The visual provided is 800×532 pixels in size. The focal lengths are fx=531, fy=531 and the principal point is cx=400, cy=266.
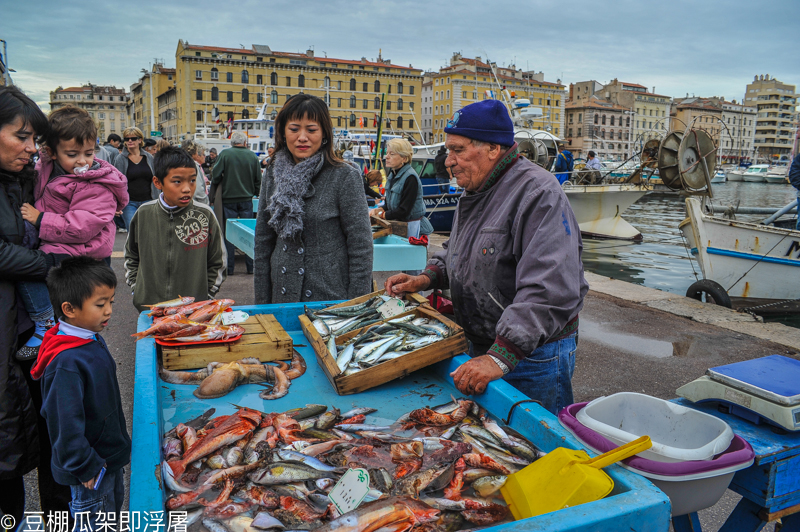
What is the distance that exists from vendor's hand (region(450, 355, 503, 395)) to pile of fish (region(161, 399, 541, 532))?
11 centimetres

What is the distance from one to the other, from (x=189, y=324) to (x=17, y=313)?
73 centimetres

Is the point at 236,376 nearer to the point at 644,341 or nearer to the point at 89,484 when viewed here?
the point at 89,484

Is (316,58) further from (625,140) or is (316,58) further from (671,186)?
(671,186)

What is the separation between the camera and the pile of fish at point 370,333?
2.40 meters

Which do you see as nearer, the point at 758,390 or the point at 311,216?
the point at 758,390

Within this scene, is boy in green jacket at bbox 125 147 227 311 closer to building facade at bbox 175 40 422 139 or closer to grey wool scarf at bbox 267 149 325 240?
grey wool scarf at bbox 267 149 325 240

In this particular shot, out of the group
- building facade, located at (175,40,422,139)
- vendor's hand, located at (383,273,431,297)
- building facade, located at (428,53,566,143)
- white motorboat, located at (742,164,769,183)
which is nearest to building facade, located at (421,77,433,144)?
building facade, located at (428,53,566,143)

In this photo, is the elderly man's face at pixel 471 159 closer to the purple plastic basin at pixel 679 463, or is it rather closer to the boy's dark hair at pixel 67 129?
the purple plastic basin at pixel 679 463

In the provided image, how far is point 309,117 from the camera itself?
128 inches

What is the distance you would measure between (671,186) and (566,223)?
8801mm

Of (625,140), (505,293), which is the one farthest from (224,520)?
(625,140)

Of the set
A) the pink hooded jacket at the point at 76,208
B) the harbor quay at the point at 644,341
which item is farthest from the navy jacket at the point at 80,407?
the harbor quay at the point at 644,341

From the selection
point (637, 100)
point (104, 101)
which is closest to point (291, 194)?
point (637, 100)

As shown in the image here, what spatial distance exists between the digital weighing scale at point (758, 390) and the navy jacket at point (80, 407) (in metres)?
2.29
